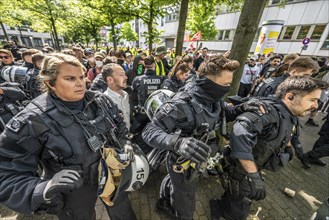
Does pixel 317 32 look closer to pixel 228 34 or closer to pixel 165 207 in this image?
pixel 228 34

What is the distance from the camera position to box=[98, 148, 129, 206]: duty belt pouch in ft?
5.48

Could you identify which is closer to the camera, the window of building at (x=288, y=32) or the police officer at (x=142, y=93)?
the police officer at (x=142, y=93)

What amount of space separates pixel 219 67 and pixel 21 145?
2.17 meters

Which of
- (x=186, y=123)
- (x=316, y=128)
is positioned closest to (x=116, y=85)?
(x=186, y=123)

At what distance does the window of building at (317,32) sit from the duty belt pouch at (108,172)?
2312 cm

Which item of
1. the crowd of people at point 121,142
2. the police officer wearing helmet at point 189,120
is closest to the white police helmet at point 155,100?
the crowd of people at point 121,142

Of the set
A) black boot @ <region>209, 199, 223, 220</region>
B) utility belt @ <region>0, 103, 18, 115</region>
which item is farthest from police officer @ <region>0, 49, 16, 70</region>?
black boot @ <region>209, 199, 223, 220</region>

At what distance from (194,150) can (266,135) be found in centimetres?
119

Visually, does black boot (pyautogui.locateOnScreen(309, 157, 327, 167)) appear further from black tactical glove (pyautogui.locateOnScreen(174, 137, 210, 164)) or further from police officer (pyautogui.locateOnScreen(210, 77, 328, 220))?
black tactical glove (pyautogui.locateOnScreen(174, 137, 210, 164))

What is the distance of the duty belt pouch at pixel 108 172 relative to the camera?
5.48 ft

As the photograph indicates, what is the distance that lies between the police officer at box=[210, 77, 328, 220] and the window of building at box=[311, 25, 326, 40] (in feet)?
69.4

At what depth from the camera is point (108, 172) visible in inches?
66.4

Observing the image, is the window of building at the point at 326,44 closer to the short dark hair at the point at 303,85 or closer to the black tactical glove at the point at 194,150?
the short dark hair at the point at 303,85

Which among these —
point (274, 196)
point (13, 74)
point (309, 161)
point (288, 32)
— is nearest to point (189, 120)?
point (274, 196)
